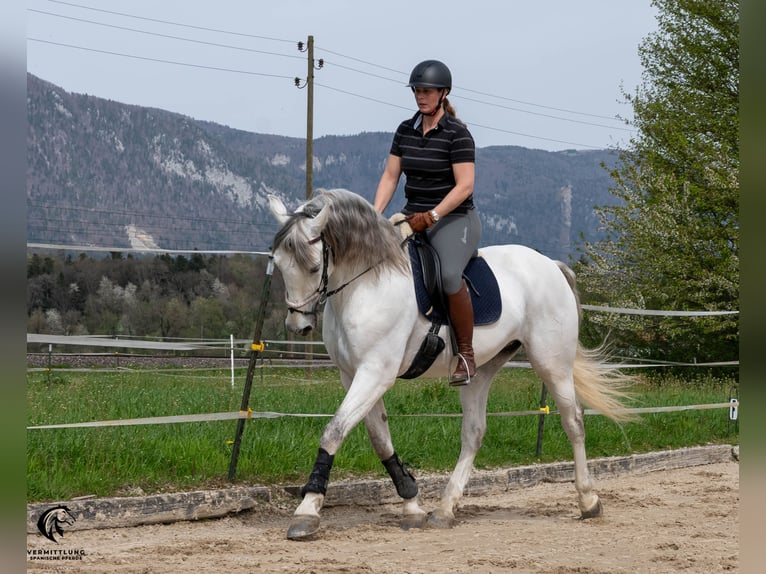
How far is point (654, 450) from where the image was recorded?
982 centimetres

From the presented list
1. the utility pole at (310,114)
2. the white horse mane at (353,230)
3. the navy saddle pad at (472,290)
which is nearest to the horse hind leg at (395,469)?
the navy saddle pad at (472,290)

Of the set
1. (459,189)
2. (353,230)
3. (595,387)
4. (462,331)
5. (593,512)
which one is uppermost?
(459,189)

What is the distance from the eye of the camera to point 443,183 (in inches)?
242

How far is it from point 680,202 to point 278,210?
21.3 m

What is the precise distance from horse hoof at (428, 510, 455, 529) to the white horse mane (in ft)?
5.37

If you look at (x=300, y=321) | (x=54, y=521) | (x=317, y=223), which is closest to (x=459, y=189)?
(x=317, y=223)

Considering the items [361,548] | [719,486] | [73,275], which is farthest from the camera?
[73,275]

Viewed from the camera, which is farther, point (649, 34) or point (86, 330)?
point (86, 330)

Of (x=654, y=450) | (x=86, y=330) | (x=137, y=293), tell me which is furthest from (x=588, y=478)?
(x=137, y=293)

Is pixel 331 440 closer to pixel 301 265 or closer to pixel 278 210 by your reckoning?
pixel 301 265

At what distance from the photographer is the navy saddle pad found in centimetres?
599

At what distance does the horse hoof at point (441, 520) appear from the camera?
6.10m

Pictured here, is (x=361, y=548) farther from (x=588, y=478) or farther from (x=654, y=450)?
(x=654, y=450)
